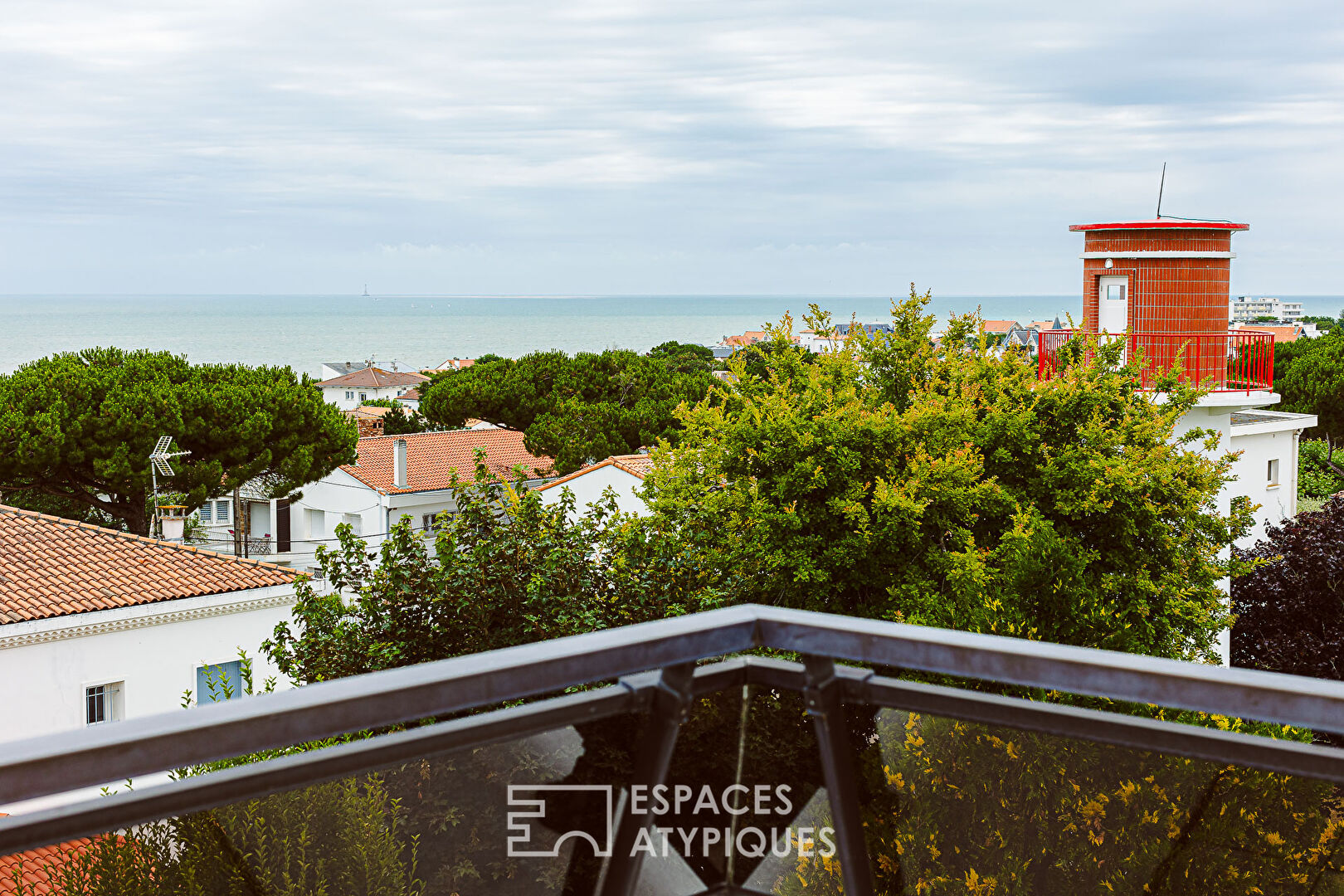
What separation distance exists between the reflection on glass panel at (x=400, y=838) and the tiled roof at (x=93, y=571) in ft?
52.4

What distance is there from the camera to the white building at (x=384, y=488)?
1542 inches

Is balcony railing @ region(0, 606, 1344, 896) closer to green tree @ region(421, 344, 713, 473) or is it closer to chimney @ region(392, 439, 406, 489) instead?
green tree @ region(421, 344, 713, 473)

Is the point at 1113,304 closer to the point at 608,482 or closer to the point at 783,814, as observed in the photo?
the point at 608,482

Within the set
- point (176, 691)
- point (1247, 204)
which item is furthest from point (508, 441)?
point (1247, 204)

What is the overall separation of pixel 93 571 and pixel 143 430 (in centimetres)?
1205

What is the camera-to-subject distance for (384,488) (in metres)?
39.2

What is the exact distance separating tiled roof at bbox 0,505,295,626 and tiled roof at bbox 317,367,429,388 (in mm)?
79151

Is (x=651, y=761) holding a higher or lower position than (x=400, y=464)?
higher

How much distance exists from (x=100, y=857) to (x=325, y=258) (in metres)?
181

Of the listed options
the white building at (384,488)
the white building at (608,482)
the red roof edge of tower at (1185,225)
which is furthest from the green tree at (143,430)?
the red roof edge of tower at (1185,225)

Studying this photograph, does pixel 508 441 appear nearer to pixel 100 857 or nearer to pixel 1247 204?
pixel 100 857

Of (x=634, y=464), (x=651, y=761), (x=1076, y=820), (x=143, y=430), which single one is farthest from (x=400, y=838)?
(x=143, y=430)

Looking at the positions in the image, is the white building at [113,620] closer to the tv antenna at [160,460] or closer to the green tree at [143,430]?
the tv antenna at [160,460]

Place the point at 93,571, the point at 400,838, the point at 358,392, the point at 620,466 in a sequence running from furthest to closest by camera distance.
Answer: the point at 358,392, the point at 620,466, the point at 93,571, the point at 400,838
